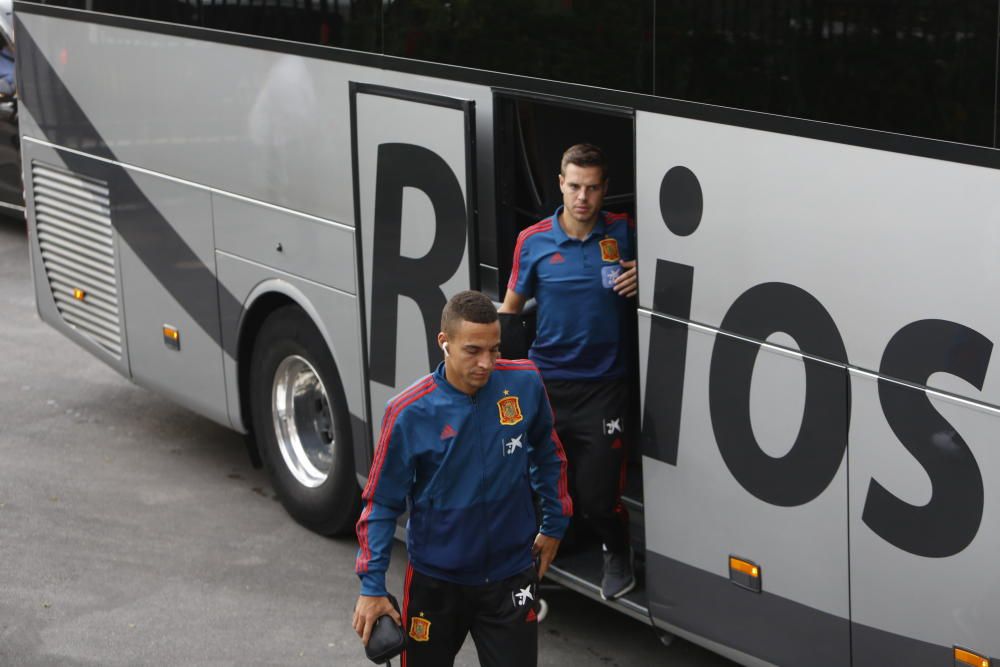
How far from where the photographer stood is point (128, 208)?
8.86 meters

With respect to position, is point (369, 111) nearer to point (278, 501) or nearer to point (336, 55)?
point (336, 55)

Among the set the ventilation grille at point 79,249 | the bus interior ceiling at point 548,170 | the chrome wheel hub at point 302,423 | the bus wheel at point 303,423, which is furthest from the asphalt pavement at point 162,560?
the bus interior ceiling at point 548,170

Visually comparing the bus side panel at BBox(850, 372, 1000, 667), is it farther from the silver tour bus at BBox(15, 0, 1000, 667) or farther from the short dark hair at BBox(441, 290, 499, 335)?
the short dark hair at BBox(441, 290, 499, 335)

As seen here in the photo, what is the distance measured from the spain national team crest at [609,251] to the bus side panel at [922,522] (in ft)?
4.69

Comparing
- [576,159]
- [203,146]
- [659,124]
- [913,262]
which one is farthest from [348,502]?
[913,262]

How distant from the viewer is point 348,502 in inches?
313

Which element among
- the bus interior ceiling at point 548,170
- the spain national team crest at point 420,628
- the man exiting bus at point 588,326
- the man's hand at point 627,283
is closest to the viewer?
the spain national team crest at point 420,628

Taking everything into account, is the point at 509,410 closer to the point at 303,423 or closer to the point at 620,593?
the point at 620,593

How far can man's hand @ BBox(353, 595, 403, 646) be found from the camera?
188 inches

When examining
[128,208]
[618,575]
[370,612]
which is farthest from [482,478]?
[128,208]

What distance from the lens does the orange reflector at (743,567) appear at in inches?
219

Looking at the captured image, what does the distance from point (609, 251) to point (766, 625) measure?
1.61 meters

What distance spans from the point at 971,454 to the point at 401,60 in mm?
3178

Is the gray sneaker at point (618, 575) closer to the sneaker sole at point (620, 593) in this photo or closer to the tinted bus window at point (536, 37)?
the sneaker sole at point (620, 593)
